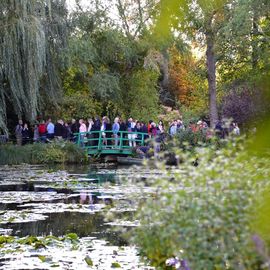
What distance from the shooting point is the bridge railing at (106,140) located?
93.5 feet

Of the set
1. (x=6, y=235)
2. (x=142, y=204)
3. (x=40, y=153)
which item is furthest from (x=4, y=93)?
(x=142, y=204)

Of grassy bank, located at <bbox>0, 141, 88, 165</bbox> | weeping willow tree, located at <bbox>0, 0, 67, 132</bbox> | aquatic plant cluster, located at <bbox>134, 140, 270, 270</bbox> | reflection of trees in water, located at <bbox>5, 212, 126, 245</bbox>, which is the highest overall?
weeping willow tree, located at <bbox>0, 0, 67, 132</bbox>

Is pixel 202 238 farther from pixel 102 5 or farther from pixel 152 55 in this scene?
pixel 102 5

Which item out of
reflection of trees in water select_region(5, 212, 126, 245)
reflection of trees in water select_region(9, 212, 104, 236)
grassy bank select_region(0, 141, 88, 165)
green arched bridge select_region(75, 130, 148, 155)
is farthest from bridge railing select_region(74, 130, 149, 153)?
reflection of trees in water select_region(5, 212, 126, 245)

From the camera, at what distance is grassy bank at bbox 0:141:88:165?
2503 centimetres

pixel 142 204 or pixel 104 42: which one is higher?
pixel 104 42

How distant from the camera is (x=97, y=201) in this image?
41.3 ft

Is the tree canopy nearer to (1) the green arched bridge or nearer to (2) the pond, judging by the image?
(1) the green arched bridge

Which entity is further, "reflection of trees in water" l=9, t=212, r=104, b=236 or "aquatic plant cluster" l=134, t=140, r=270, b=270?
"reflection of trees in water" l=9, t=212, r=104, b=236

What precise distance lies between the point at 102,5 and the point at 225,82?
743 cm

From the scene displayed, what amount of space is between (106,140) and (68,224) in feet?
64.9

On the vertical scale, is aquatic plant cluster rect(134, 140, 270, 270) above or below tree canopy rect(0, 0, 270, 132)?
below

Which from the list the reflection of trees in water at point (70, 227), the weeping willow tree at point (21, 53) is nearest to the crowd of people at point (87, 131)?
the weeping willow tree at point (21, 53)

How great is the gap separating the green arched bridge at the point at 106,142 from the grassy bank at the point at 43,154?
1344 mm
